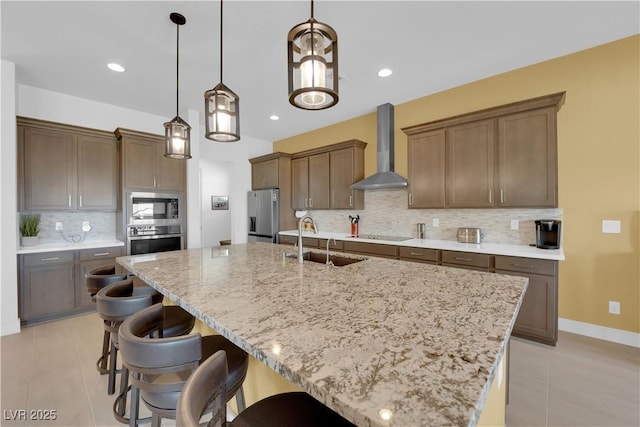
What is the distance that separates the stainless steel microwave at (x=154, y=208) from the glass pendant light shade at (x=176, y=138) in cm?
196

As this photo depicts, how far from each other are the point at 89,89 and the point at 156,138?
2.93 feet

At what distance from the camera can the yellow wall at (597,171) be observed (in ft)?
8.29

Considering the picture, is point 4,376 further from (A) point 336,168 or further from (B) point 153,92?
(A) point 336,168

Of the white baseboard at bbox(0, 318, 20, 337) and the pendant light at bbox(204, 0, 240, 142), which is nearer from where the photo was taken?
the pendant light at bbox(204, 0, 240, 142)

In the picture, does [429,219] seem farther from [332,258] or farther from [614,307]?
[332,258]

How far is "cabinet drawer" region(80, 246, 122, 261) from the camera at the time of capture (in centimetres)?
339

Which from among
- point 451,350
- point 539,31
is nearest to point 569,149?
point 539,31

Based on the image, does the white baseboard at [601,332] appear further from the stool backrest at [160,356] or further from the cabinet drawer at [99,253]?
the cabinet drawer at [99,253]

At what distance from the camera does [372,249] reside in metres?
3.71

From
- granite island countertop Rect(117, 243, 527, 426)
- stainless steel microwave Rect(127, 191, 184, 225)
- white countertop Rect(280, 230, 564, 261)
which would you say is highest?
stainless steel microwave Rect(127, 191, 184, 225)

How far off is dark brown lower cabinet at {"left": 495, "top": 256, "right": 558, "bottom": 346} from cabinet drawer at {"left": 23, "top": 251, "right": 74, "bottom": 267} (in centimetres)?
489

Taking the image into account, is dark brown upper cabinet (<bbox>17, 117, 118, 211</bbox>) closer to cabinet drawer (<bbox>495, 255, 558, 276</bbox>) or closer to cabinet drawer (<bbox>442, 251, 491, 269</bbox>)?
cabinet drawer (<bbox>442, 251, 491, 269</bbox>)

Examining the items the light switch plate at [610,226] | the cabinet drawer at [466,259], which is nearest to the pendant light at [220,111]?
the cabinet drawer at [466,259]

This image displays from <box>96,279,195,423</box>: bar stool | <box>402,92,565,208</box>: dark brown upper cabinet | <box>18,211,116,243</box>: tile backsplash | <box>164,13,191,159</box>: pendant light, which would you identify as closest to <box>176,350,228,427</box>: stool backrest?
<box>96,279,195,423</box>: bar stool
